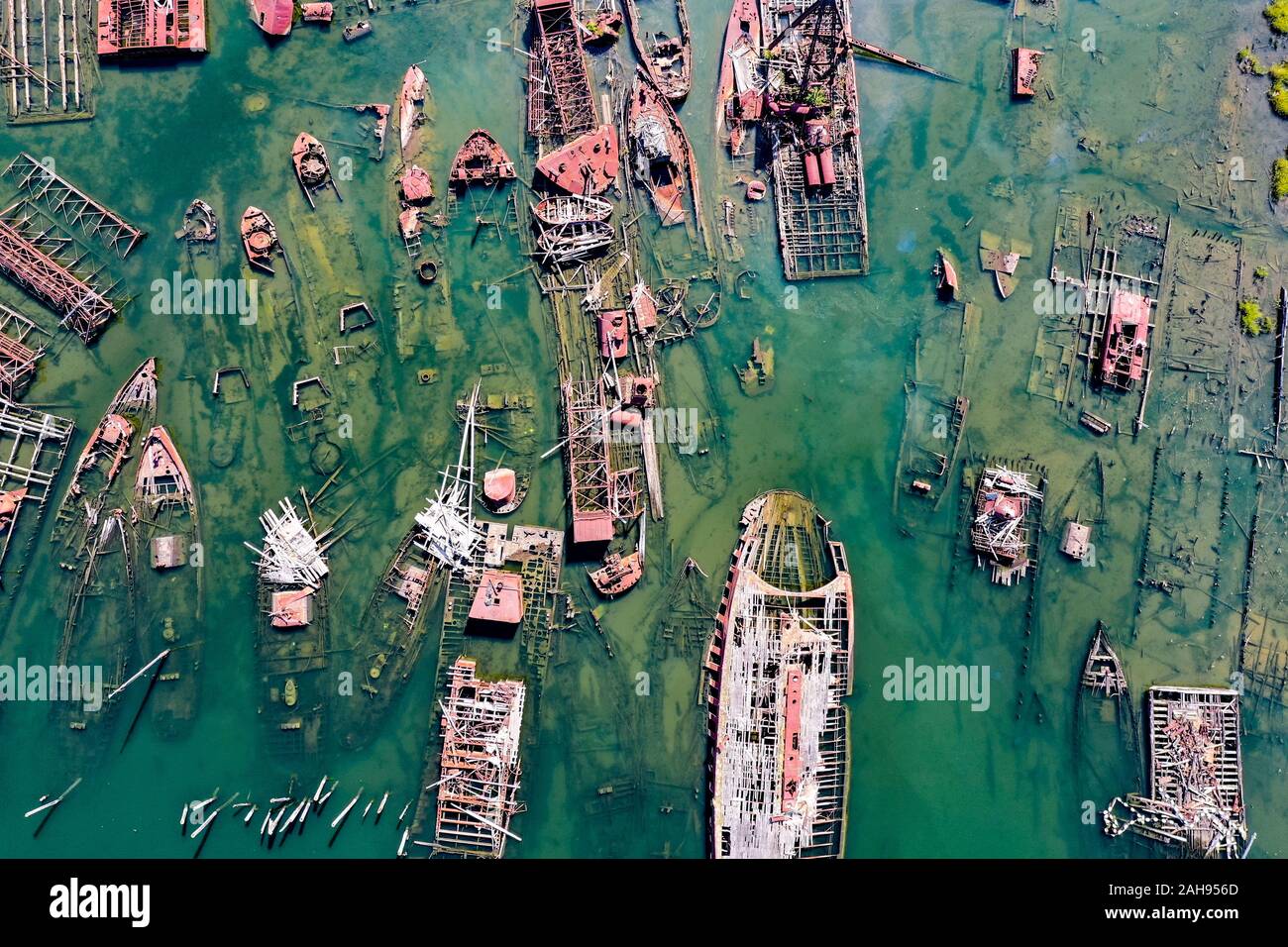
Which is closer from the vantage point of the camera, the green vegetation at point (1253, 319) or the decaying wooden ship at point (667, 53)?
the decaying wooden ship at point (667, 53)

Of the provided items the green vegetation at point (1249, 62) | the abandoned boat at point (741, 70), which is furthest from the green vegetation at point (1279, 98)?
the abandoned boat at point (741, 70)

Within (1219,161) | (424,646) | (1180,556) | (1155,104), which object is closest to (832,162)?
(1155,104)

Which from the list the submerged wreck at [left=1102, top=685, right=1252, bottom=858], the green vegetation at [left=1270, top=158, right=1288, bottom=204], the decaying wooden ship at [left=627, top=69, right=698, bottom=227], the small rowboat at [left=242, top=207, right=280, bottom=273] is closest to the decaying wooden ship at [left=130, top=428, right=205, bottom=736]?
the small rowboat at [left=242, top=207, right=280, bottom=273]

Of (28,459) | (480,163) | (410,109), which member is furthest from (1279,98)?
(28,459)
